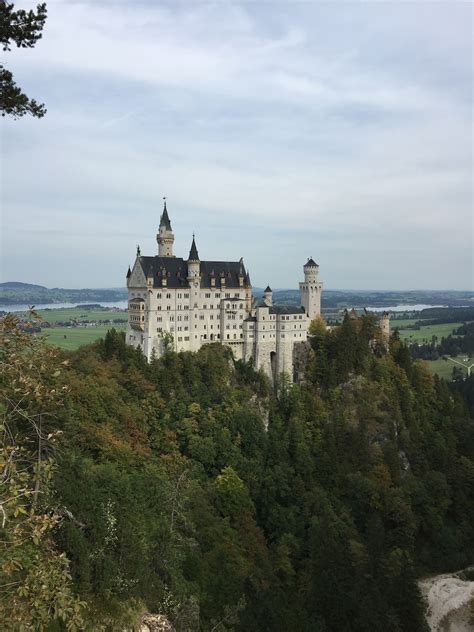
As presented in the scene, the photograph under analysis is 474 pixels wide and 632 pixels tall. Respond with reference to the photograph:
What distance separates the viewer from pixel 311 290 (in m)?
83.8

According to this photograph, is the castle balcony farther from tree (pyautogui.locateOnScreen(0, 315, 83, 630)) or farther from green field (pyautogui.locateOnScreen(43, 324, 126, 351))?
tree (pyautogui.locateOnScreen(0, 315, 83, 630))

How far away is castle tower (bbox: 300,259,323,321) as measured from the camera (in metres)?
83.5

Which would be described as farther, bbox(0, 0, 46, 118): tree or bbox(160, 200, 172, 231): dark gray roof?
bbox(160, 200, 172, 231): dark gray roof

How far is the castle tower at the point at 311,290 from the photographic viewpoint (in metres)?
83.5

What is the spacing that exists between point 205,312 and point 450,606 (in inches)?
1711

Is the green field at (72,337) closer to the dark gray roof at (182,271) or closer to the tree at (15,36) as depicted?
the dark gray roof at (182,271)

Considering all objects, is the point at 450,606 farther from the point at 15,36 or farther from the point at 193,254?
the point at 15,36

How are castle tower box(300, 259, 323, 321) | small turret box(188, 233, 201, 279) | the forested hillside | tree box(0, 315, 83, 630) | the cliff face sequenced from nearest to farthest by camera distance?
1. tree box(0, 315, 83, 630)
2. the forested hillside
3. the cliff face
4. small turret box(188, 233, 201, 279)
5. castle tower box(300, 259, 323, 321)

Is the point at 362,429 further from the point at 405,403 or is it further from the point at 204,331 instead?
the point at 204,331

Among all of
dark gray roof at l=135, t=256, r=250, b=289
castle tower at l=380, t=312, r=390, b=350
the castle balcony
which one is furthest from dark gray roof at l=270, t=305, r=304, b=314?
the castle balcony

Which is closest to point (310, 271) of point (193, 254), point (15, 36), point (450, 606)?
point (193, 254)

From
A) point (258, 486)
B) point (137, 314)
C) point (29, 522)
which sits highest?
point (137, 314)

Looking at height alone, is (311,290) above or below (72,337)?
above

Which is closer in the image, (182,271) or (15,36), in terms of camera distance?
(15,36)
